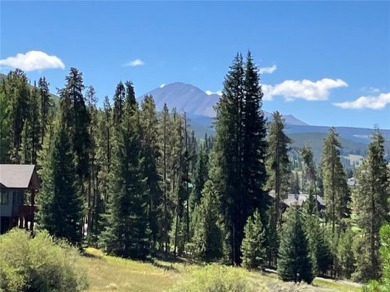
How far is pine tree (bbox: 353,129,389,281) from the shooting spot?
4325 cm

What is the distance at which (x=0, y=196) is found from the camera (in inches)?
1481

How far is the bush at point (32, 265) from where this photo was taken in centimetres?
1677

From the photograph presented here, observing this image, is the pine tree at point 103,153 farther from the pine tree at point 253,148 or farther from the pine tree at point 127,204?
the pine tree at point 253,148

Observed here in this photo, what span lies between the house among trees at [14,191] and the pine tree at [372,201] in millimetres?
27015

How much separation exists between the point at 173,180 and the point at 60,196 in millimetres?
15612

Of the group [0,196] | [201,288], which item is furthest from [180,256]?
[201,288]

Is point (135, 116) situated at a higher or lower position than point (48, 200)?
higher

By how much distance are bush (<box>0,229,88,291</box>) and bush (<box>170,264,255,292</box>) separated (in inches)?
212

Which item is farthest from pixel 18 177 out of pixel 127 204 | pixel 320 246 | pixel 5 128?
pixel 320 246

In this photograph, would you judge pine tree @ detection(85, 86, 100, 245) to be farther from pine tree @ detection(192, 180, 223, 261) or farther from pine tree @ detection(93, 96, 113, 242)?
pine tree @ detection(192, 180, 223, 261)

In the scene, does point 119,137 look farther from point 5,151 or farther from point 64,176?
point 5,151

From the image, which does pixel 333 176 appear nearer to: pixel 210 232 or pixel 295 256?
pixel 210 232

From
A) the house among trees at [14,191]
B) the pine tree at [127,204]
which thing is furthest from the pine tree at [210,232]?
the house among trees at [14,191]

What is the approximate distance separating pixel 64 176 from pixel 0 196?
476 centimetres
